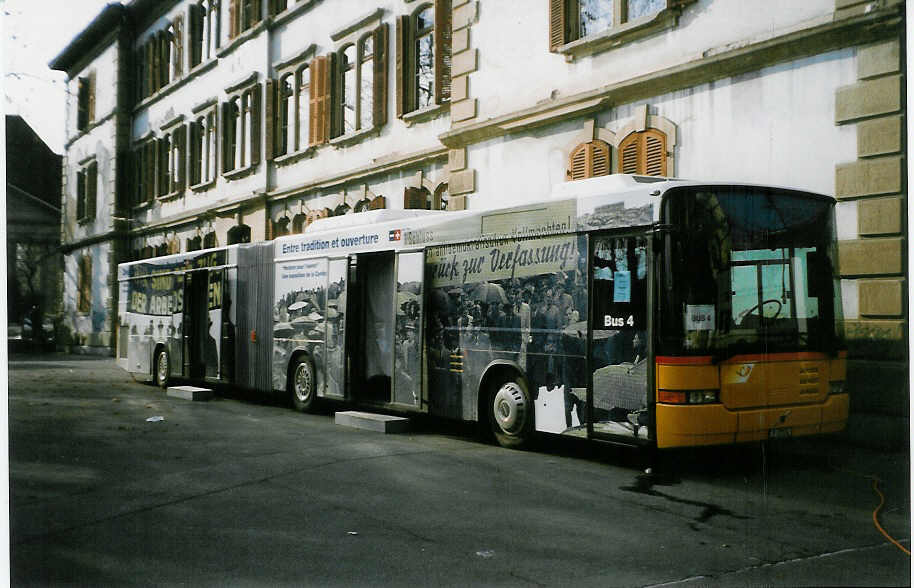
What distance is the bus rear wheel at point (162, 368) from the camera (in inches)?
515

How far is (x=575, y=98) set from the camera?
7.48m

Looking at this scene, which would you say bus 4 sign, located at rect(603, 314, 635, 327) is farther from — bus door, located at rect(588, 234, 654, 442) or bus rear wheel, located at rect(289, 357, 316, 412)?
bus rear wheel, located at rect(289, 357, 316, 412)

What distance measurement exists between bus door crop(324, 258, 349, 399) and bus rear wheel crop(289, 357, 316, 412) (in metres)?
0.34

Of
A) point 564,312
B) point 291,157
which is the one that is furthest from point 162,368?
point 564,312

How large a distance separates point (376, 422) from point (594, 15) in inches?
170

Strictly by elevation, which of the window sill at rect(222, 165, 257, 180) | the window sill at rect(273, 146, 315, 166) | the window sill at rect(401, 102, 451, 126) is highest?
the window sill at rect(401, 102, 451, 126)

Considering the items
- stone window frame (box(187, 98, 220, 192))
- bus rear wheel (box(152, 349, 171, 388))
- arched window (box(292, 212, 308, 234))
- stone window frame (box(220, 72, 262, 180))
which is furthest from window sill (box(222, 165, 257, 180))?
bus rear wheel (box(152, 349, 171, 388))

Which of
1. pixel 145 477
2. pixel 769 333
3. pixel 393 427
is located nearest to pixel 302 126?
pixel 393 427

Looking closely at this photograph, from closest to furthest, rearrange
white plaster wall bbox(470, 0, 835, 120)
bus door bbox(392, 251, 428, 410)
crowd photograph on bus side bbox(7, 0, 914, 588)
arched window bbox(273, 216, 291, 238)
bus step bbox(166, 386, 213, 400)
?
crowd photograph on bus side bbox(7, 0, 914, 588) → white plaster wall bbox(470, 0, 835, 120) → bus door bbox(392, 251, 428, 410) → arched window bbox(273, 216, 291, 238) → bus step bbox(166, 386, 213, 400)

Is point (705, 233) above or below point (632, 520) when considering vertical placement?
above

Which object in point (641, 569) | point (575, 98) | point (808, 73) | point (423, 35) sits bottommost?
point (641, 569)

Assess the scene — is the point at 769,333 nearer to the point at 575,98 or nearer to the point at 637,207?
the point at 637,207

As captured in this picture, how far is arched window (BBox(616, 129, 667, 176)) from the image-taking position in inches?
269

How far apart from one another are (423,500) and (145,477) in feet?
6.31
